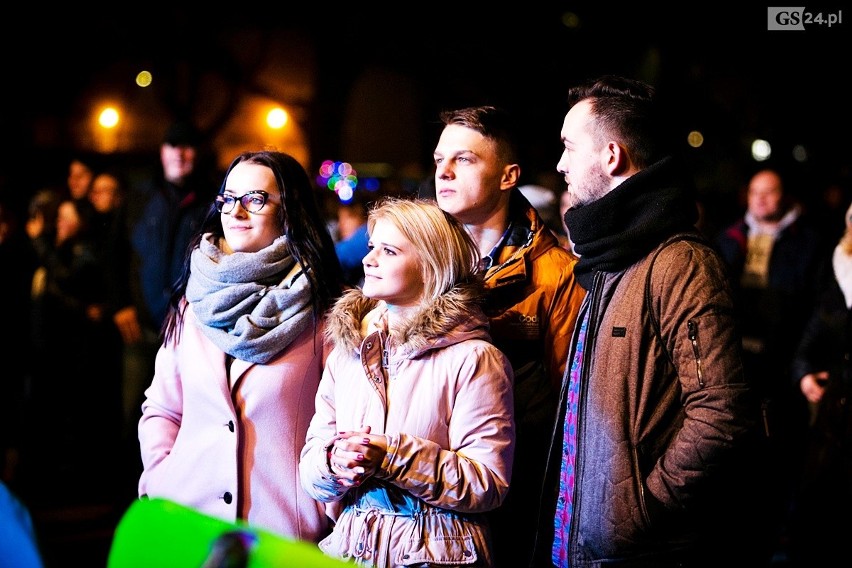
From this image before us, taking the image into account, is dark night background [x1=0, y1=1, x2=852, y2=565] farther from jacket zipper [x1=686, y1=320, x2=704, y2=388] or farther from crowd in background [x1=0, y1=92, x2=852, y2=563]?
jacket zipper [x1=686, y1=320, x2=704, y2=388]

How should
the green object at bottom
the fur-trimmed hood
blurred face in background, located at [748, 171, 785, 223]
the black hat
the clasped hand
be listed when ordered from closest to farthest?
the green object at bottom
the clasped hand
the fur-trimmed hood
the black hat
blurred face in background, located at [748, 171, 785, 223]

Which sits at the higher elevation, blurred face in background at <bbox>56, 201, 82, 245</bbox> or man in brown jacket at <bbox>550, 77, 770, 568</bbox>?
blurred face in background at <bbox>56, 201, 82, 245</bbox>

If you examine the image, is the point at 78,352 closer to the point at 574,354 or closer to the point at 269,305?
the point at 269,305

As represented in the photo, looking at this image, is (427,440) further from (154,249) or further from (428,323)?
(154,249)

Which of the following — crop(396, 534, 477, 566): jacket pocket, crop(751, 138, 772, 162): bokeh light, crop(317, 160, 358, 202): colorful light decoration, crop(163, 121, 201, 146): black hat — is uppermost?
crop(751, 138, 772, 162): bokeh light

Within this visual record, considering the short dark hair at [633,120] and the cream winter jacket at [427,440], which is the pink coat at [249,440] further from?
the short dark hair at [633,120]

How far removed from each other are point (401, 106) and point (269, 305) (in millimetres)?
13928

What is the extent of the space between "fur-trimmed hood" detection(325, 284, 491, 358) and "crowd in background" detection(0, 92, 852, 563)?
2.62 m

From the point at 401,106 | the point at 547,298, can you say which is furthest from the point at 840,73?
the point at 547,298

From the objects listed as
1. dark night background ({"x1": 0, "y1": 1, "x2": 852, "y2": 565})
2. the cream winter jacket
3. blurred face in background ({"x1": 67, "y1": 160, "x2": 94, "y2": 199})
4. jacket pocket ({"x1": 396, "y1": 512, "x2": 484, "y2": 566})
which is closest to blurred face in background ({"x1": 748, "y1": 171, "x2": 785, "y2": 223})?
the cream winter jacket

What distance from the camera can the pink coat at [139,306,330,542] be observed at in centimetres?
316

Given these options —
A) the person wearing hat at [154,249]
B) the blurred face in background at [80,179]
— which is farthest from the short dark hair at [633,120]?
the blurred face in background at [80,179]

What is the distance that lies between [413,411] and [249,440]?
673 mm

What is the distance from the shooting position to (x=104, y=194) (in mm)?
7930
